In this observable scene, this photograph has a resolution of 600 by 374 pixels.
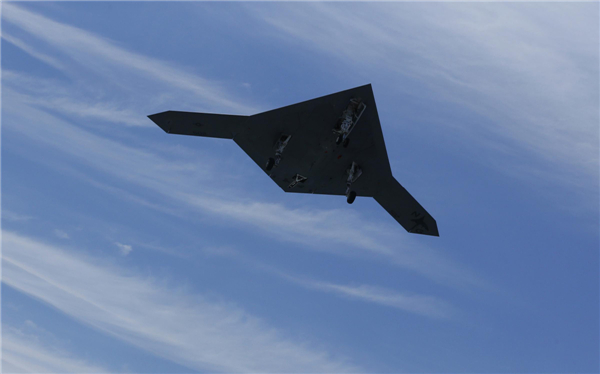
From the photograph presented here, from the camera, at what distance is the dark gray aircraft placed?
1558 inches

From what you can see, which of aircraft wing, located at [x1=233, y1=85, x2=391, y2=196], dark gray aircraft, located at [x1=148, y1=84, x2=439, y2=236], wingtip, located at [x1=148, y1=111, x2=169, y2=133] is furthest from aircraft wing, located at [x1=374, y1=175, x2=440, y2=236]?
wingtip, located at [x1=148, y1=111, x2=169, y2=133]

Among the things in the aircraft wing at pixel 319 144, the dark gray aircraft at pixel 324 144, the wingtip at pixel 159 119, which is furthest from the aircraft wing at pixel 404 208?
the wingtip at pixel 159 119

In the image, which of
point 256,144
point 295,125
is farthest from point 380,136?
point 256,144

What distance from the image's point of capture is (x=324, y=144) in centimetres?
4172

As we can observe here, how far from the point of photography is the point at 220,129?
135 ft

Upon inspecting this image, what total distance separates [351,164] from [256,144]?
A: 745cm

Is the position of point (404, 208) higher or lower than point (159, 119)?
higher

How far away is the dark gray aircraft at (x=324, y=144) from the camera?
130ft

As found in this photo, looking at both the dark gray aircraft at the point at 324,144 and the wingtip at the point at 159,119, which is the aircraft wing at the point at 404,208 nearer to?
the dark gray aircraft at the point at 324,144

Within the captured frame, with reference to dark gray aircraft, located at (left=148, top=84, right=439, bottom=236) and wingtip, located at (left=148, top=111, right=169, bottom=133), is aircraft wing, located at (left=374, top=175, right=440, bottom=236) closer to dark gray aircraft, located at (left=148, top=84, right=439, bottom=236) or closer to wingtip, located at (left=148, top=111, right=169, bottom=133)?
dark gray aircraft, located at (left=148, top=84, right=439, bottom=236)

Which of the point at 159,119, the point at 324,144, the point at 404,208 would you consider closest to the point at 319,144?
the point at 324,144

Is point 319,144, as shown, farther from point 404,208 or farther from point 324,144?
point 404,208

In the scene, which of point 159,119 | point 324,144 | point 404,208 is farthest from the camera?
point 404,208

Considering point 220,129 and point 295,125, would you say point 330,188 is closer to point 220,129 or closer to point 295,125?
point 295,125
